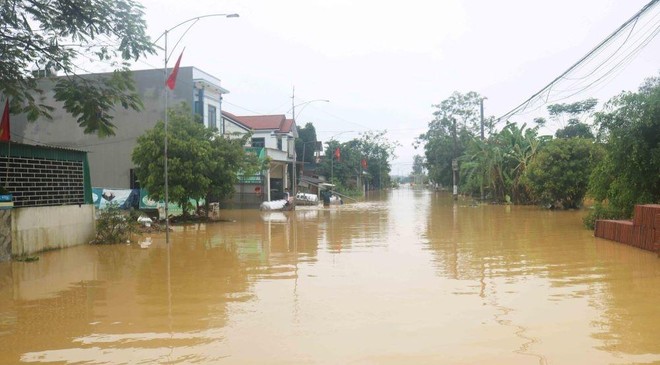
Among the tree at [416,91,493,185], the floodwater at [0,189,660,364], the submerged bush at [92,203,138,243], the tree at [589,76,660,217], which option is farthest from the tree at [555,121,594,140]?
the submerged bush at [92,203,138,243]

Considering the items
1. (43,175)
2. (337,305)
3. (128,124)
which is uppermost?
(128,124)

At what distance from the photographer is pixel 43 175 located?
52.2 ft

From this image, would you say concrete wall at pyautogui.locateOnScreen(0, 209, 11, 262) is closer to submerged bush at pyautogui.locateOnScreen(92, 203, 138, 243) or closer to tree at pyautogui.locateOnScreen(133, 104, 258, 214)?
submerged bush at pyautogui.locateOnScreen(92, 203, 138, 243)

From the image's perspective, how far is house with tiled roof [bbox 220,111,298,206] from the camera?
40938 mm

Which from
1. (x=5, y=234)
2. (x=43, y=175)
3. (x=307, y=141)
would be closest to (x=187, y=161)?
(x=43, y=175)

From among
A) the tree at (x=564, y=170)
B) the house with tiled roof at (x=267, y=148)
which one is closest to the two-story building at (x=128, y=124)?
the house with tiled roof at (x=267, y=148)

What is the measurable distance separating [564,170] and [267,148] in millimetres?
20345

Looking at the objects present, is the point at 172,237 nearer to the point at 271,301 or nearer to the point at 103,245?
the point at 103,245

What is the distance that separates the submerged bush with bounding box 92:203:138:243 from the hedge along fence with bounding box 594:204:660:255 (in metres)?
15.1

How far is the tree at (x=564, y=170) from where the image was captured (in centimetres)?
3284

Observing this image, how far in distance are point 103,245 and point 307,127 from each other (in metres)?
53.4

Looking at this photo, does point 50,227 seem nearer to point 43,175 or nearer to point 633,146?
point 43,175

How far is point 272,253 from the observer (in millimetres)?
15344

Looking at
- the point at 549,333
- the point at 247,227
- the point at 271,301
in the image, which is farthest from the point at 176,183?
the point at 549,333
